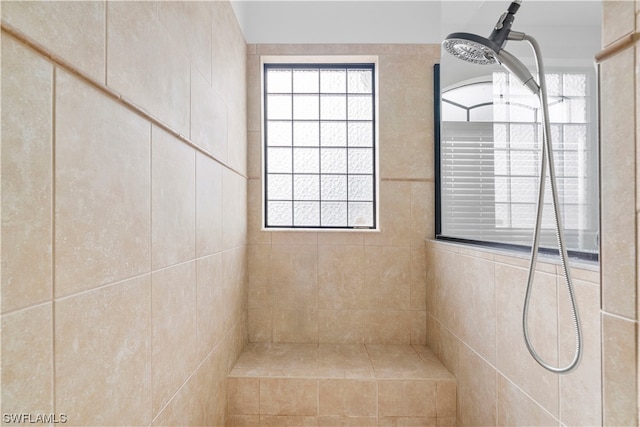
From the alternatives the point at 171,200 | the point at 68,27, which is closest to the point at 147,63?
the point at 68,27

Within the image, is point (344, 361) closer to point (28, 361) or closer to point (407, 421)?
point (407, 421)

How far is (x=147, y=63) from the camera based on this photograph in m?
1.01

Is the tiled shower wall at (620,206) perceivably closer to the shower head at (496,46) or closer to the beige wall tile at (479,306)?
the shower head at (496,46)

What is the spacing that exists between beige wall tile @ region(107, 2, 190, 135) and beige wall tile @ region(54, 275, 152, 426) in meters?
0.53

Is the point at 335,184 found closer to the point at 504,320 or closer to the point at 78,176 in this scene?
the point at 504,320

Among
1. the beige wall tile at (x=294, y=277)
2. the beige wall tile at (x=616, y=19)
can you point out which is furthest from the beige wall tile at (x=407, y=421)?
the beige wall tile at (x=616, y=19)

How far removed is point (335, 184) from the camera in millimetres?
2631

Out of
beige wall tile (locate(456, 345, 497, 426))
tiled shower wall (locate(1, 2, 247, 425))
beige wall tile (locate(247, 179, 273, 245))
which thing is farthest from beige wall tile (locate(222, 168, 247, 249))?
beige wall tile (locate(456, 345, 497, 426))

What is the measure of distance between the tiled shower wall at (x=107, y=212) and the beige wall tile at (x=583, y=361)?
128cm

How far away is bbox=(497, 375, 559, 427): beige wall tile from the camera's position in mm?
1154

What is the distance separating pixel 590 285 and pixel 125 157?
134 cm

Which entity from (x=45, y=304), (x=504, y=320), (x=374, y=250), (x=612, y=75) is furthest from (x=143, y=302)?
Answer: (x=374, y=250)

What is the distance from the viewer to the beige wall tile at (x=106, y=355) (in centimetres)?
69

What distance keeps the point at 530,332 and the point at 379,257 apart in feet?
4.22
